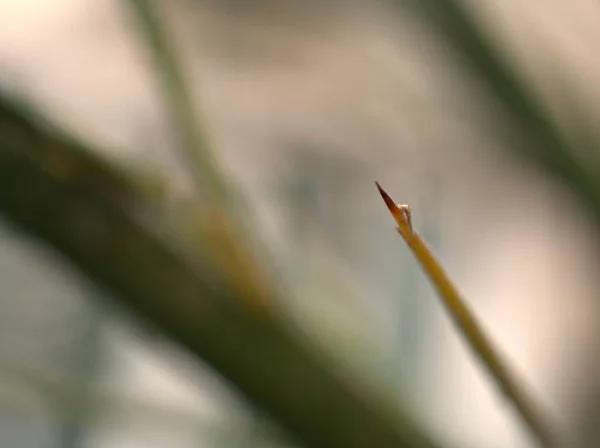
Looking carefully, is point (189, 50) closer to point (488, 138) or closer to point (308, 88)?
point (308, 88)

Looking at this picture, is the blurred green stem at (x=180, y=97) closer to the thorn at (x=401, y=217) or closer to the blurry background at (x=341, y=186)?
the thorn at (x=401, y=217)

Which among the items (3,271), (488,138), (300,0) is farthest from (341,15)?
(3,271)

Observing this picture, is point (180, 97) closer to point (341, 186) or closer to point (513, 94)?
point (513, 94)

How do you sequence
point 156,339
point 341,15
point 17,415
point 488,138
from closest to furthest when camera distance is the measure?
point 156,339 → point 488,138 → point 341,15 → point 17,415

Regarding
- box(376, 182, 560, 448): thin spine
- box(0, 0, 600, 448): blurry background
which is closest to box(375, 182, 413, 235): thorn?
box(376, 182, 560, 448): thin spine

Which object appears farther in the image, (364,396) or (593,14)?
(593,14)

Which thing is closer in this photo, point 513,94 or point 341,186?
point 513,94

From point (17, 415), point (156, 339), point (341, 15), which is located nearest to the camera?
point (156, 339)

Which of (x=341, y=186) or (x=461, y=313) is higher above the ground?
(x=341, y=186)

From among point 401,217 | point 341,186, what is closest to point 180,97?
point 401,217
